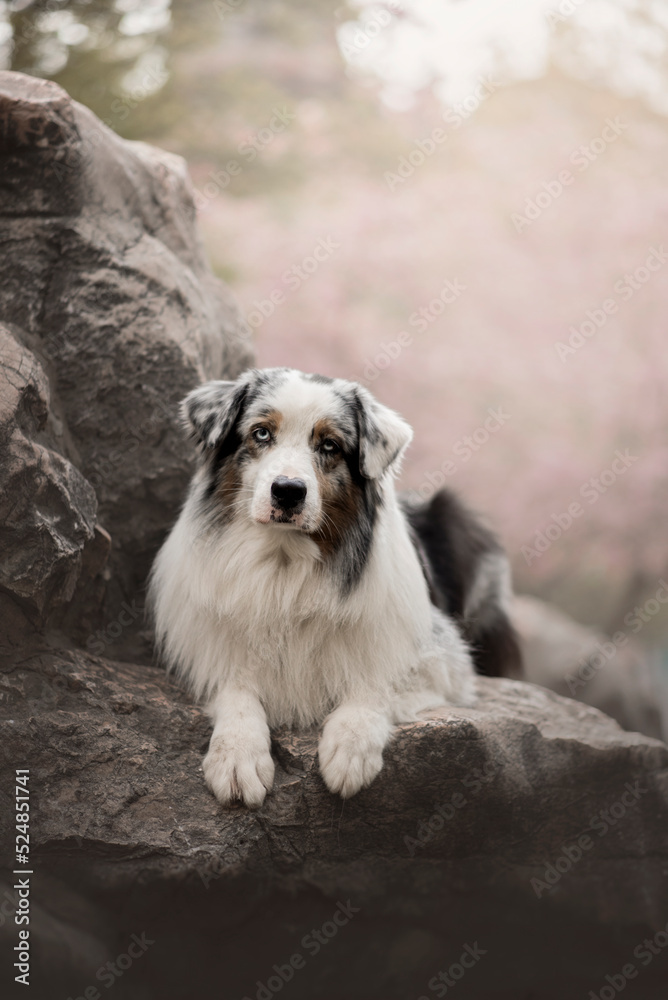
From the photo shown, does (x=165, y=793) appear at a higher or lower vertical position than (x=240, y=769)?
lower

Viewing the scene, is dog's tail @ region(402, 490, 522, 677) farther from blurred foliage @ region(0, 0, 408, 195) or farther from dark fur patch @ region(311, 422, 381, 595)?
blurred foliage @ region(0, 0, 408, 195)

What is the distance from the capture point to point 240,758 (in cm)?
288

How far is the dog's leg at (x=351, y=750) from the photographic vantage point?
113 inches

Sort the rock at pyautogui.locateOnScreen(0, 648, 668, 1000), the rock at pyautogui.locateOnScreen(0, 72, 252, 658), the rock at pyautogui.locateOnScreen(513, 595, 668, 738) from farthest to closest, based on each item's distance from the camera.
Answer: the rock at pyautogui.locateOnScreen(513, 595, 668, 738) → the rock at pyautogui.locateOnScreen(0, 72, 252, 658) → the rock at pyautogui.locateOnScreen(0, 648, 668, 1000)

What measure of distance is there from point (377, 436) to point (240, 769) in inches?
53.3

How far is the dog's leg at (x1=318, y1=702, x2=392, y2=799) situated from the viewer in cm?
288

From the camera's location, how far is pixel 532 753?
3.36 metres

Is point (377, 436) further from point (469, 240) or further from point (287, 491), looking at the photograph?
point (469, 240)

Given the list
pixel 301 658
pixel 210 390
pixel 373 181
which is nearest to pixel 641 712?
pixel 301 658

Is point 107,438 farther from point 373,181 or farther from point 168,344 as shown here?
point 373,181

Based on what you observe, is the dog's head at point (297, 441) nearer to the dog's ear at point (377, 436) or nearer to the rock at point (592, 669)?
the dog's ear at point (377, 436)

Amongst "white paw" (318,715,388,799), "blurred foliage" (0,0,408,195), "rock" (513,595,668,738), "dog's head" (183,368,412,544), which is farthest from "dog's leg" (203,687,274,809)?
"blurred foliage" (0,0,408,195)

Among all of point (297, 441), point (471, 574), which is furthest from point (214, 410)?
point (471, 574)

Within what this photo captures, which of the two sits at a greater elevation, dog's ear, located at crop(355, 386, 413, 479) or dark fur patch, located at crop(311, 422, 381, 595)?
dog's ear, located at crop(355, 386, 413, 479)
